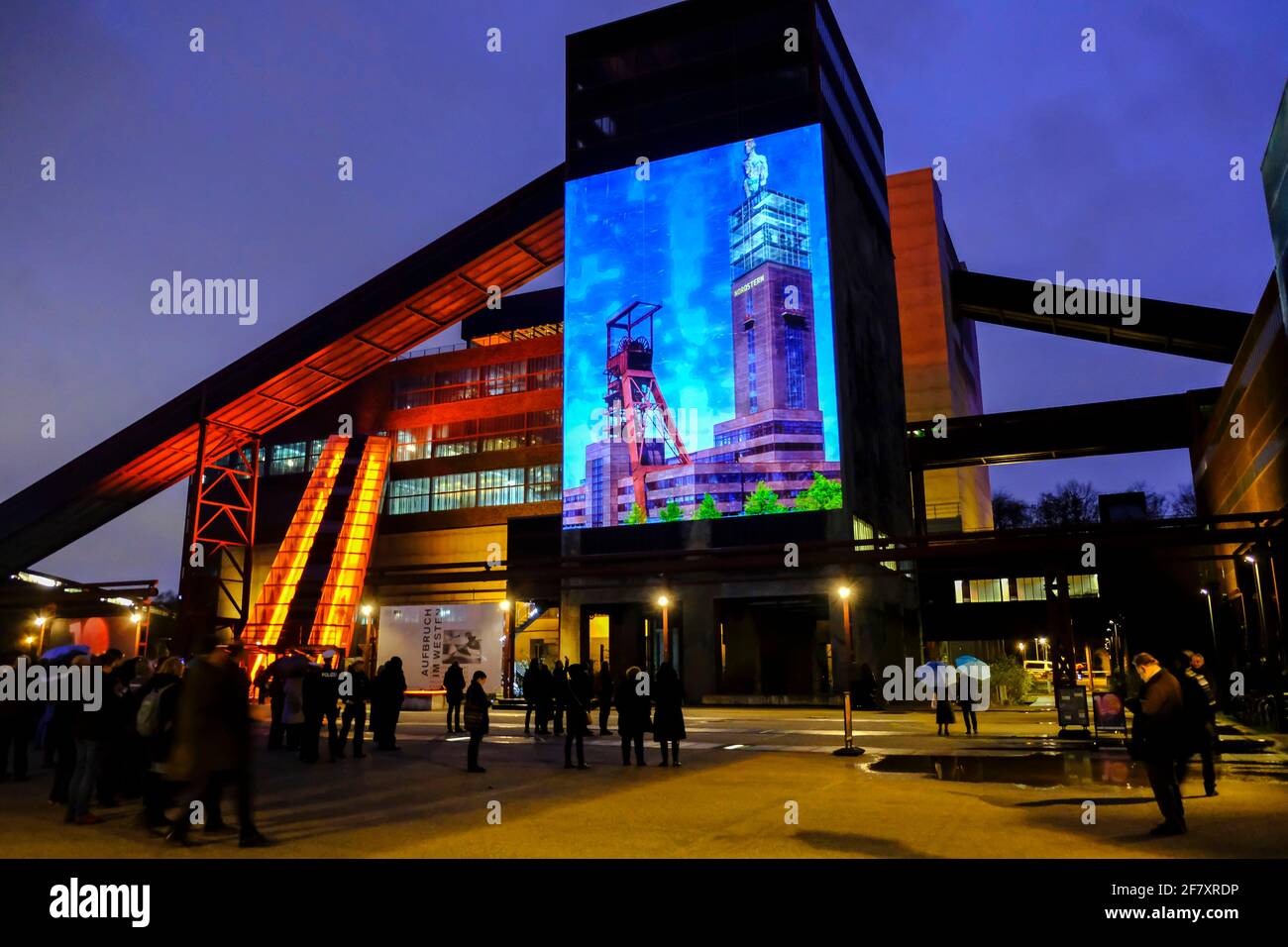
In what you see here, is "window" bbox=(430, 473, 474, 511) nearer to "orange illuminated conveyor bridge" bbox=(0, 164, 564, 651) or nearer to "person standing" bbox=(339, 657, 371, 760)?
"orange illuminated conveyor bridge" bbox=(0, 164, 564, 651)

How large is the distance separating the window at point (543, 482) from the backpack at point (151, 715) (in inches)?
2033

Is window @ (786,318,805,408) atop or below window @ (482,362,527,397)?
below

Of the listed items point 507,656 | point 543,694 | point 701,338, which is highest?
point 701,338

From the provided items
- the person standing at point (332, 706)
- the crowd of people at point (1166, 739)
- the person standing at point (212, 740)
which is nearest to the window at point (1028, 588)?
the person standing at point (332, 706)

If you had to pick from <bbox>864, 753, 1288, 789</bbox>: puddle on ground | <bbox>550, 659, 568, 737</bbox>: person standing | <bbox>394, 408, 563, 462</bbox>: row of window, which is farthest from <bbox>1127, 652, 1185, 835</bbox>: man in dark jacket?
<bbox>394, 408, 563, 462</bbox>: row of window

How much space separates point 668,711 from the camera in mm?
15891

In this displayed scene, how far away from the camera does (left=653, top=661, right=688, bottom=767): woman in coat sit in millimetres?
15773

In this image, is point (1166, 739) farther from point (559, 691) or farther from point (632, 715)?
point (559, 691)

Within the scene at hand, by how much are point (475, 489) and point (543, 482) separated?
585 cm

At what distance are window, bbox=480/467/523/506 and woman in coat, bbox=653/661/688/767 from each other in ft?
157

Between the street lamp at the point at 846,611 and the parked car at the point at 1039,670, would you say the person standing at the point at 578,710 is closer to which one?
the street lamp at the point at 846,611

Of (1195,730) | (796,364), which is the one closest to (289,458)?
(796,364)
